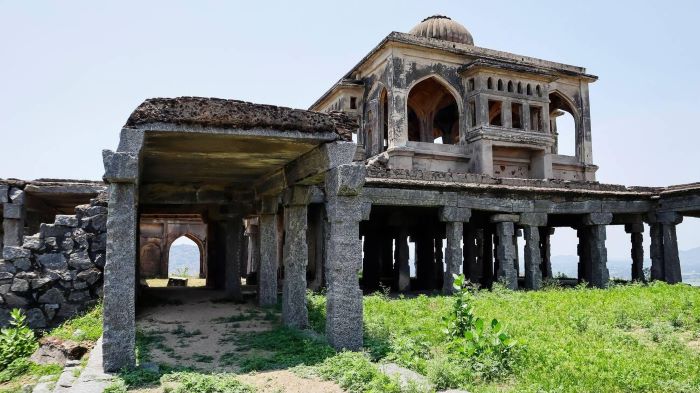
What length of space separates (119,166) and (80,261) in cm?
547

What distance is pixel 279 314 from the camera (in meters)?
11.2

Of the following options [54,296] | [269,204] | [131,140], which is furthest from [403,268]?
[131,140]

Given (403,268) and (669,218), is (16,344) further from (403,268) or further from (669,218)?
(669,218)

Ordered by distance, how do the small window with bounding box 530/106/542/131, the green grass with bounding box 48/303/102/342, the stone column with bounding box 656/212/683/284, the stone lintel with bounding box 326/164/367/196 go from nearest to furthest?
the stone lintel with bounding box 326/164/367/196 < the green grass with bounding box 48/303/102/342 < the stone column with bounding box 656/212/683/284 < the small window with bounding box 530/106/542/131

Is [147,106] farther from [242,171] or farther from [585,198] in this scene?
[585,198]

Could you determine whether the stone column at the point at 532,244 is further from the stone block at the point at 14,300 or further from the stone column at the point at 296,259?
the stone block at the point at 14,300

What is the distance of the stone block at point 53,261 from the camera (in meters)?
10.8

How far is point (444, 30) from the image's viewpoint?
2323cm

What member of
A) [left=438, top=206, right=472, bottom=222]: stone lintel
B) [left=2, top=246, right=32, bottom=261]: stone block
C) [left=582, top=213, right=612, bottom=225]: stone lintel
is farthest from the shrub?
[left=582, top=213, right=612, bottom=225]: stone lintel

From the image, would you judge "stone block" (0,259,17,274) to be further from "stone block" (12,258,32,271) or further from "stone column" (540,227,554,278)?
"stone column" (540,227,554,278)

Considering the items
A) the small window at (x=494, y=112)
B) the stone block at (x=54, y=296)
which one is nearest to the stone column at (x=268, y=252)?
the stone block at (x=54, y=296)

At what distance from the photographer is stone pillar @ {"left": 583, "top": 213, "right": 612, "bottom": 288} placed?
17.3m

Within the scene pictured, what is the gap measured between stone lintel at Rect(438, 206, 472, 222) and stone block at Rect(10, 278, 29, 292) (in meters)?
10.6

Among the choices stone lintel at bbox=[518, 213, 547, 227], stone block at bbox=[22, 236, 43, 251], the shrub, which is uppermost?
stone lintel at bbox=[518, 213, 547, 227]
